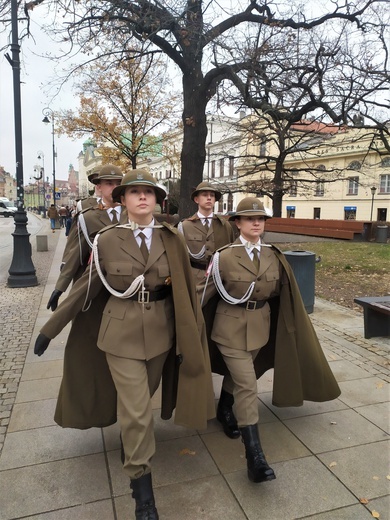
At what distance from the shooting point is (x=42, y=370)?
4812 mm

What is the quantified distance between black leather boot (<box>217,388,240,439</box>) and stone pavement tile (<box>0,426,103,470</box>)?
3.35ft

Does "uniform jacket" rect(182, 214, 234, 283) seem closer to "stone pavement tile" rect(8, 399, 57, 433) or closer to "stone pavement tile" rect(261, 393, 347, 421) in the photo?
"stone pavement tile" rect(261, 393, 347, 421)

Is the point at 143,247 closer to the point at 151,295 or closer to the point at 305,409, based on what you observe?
the point at 151,295

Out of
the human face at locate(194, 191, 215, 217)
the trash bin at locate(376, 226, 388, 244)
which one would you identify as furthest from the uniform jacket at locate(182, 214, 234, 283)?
the trash bin at locate(376, 226, 388, 244)

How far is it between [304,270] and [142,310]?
5273mm

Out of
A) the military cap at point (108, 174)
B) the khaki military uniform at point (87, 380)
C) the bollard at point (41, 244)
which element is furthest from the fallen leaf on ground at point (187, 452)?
the bollard at point (41, 244)

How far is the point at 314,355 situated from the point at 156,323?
4.82 feet

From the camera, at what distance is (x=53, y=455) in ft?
10.2

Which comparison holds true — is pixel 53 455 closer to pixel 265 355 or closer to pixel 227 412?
pixel 227 412

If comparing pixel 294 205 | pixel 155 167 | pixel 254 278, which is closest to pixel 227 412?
pixel 254 278

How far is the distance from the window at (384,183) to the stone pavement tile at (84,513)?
45.6m

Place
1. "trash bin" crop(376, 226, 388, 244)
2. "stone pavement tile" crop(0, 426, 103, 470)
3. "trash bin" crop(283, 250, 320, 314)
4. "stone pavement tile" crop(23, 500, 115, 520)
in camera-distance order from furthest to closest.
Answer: "trash bin" crop(376, 226, 388, 244), "trash bin" crop(283, 250, 320, 314), "stone pavement tile" crop(0, 426, 103, 470), "stone pavement tile" crop(23, 500, 115, 520)

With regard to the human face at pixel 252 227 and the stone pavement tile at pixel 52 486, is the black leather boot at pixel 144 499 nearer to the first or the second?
the stone pavement tile at pixel 52 486

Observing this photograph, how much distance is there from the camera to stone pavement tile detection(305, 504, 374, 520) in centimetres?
246
